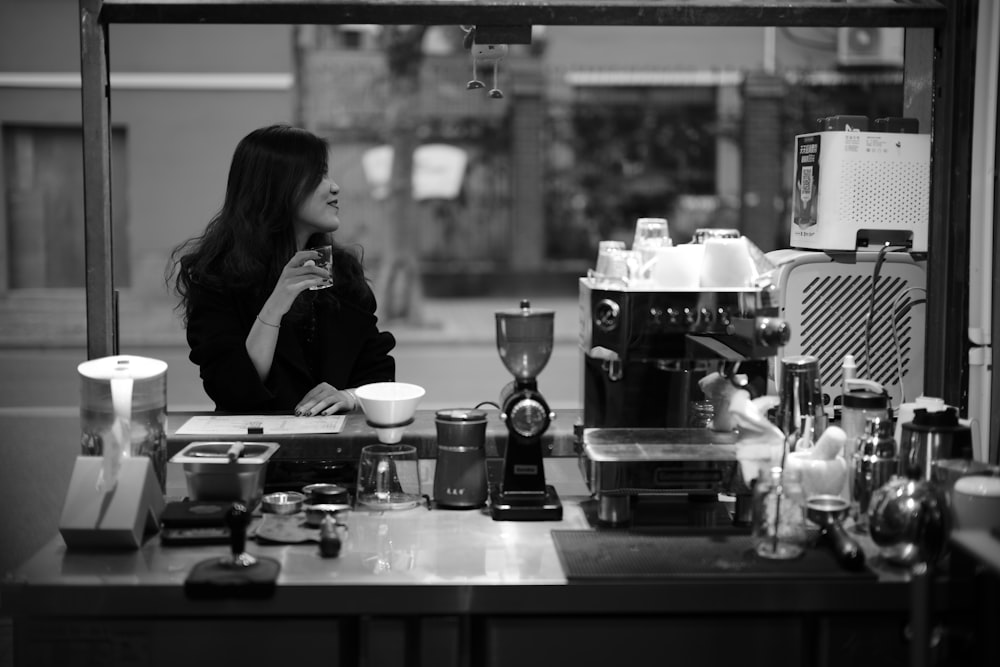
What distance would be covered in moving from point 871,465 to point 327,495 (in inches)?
45.7

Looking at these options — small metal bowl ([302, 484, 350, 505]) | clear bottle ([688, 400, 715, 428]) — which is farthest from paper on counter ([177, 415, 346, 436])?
clear bottle ([688, 400, 715, 428])

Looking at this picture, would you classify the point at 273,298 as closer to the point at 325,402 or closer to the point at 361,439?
the point at 325,402

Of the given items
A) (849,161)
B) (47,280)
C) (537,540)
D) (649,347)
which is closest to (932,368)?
(849,161)

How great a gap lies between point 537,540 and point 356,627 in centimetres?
42

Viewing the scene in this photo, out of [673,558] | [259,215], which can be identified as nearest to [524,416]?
[673,558]

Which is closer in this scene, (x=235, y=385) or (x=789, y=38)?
(x=235, y=385)

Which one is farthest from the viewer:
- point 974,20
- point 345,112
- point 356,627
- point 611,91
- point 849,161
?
point 611,91

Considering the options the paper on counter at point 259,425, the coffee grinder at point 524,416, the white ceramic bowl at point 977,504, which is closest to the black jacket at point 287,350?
the paper on counter at point 259,425

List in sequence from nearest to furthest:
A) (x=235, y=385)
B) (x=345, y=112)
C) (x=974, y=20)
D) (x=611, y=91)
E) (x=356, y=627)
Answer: (x=356, y=627) < (x=974, y=20) < (x=235, y=385) < (x=345, y=112) < (x=611, y=91)

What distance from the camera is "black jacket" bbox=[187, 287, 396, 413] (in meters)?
3.12

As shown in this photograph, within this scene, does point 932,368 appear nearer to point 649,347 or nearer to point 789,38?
point 649,347

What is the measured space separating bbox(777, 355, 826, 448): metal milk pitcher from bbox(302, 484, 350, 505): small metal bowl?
97 centimetres

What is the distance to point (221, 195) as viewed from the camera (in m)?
9.81

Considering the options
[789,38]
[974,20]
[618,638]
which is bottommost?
[618,638]
